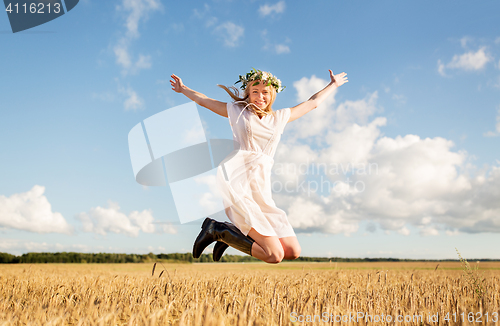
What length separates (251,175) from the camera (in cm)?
471

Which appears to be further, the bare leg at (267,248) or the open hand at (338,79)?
the open hand at (338,79)

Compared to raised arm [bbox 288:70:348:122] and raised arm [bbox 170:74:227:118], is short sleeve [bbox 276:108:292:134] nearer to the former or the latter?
raised arm [bbox 288:70:348:122]

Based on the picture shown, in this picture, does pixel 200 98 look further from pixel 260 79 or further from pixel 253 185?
pixel 253 185

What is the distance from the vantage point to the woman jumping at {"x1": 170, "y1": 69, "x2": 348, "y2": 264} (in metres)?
4.54

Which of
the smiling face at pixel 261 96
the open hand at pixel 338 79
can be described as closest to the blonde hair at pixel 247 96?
the smiling face at pixel 261 96

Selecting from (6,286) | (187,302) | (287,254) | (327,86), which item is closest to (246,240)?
(287,254)

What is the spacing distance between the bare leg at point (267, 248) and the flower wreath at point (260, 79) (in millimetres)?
2260

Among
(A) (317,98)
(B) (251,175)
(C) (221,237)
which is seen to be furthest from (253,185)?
(A) (317,98)

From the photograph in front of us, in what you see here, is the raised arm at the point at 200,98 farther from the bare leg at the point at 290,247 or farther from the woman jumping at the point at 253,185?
the bare leg at the point at 290,247

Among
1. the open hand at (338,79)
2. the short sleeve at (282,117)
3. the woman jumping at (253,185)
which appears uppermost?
the open hand at (338,79)

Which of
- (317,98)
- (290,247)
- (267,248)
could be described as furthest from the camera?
(317,98)

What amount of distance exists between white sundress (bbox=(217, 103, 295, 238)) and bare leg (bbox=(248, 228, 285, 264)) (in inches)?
6.5

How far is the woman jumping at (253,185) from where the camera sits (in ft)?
14.9

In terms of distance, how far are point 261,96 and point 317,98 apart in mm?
1008
